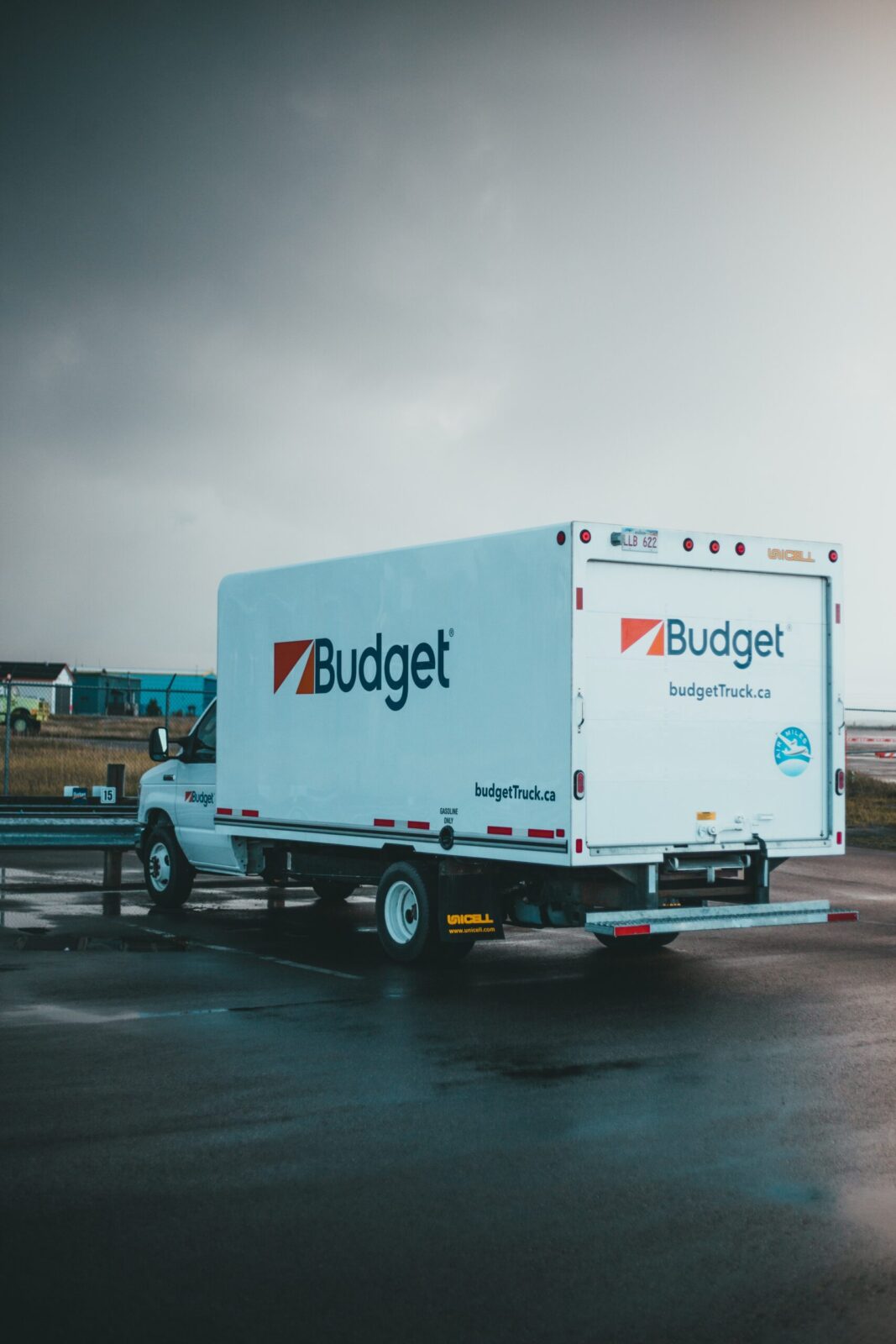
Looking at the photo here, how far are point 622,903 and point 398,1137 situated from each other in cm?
469

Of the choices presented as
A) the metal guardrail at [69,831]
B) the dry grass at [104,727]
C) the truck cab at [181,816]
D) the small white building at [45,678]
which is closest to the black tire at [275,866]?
the truck cab at [181,816]

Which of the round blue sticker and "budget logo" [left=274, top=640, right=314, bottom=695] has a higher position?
"budget logo" [left=274, top=640, right=314, bottom=695]

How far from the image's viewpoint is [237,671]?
15000 mm

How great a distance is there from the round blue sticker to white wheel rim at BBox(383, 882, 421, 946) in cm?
317

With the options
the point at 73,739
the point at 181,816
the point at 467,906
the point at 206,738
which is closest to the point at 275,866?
the point at 181,816

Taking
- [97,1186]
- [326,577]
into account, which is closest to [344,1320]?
[97,1186]

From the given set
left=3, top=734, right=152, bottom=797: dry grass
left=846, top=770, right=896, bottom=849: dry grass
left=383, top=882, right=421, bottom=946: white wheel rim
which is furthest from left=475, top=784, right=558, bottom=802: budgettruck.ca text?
left=3, top=734, right=152, bottom=797: dry grass

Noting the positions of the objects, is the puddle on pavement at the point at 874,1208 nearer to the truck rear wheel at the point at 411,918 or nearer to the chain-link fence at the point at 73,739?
the truck rear wheel at the point at 411,918

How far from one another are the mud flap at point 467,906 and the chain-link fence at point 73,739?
208 inches

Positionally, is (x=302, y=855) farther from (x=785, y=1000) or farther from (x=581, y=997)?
(x=785, y=1000)

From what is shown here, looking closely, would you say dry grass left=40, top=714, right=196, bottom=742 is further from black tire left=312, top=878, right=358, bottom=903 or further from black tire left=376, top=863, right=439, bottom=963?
black tire left=376, top=863, right=439, bottom=963

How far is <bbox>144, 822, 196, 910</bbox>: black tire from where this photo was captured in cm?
1623

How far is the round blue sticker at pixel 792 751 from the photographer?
479 inches

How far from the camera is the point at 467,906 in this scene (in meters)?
12.0
